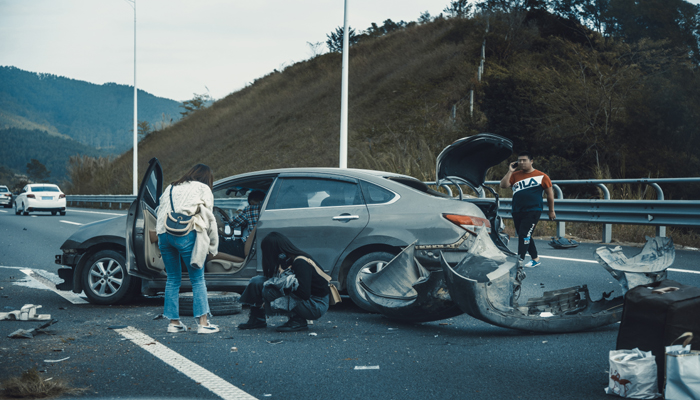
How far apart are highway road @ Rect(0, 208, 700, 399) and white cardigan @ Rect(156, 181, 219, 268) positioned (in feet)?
2.62

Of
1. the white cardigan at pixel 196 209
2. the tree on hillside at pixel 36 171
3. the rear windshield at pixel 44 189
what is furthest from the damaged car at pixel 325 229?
the tree on hillside at pixel 36 171

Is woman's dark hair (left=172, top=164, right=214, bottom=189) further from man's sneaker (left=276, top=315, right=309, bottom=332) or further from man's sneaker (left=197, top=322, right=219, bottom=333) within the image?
man's sneaker (left=276, top=315, right=309, bottom=332)

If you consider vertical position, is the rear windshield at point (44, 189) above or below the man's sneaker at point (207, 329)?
above

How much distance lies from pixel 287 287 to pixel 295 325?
17.6 inches

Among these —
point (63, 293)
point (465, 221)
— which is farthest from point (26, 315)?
point (465, 221)

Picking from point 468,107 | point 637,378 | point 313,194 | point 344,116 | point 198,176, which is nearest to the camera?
point 637,378

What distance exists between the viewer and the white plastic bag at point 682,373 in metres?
3.74

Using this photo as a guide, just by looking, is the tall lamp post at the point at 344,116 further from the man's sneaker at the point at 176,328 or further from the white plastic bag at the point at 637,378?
the white plastic bag at the point at 637,378

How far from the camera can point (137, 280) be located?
7586mm

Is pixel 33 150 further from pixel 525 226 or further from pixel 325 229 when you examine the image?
pixel 325 229

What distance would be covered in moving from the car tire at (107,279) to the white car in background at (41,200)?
933 inches

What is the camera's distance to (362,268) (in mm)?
6770

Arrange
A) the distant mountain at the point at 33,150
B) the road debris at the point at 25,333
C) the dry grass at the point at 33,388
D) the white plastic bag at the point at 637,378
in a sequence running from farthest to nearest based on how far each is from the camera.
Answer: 1. the distant mountain at the point at 33,150
2. the road debris at the point at 25,333
3. the dry grass at the point at 33,388
4. the white plastic bag at the point at 637,378

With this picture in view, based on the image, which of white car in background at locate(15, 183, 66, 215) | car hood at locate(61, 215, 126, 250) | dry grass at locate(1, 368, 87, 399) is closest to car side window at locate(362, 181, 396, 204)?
car hood at locate(61, 215, 126, 250)
